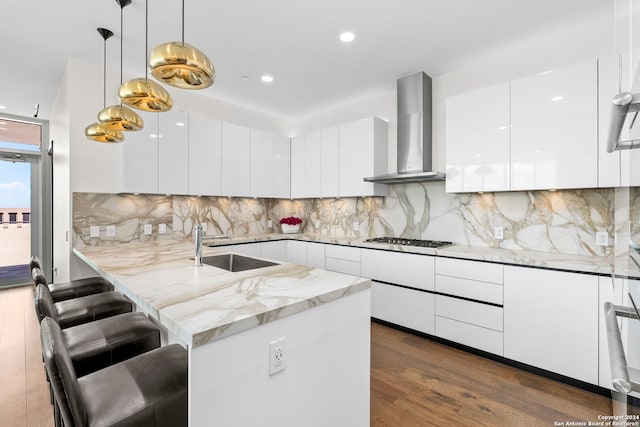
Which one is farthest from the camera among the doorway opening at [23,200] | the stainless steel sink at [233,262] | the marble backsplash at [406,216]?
the doorway opening at [23,200]

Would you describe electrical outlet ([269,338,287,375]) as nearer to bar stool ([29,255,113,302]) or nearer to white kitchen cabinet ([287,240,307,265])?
bar stool ([29,255,113,302])

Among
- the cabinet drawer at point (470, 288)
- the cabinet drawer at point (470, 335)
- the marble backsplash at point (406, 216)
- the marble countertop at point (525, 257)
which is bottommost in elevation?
the cabinet drawer at point (470, 335)

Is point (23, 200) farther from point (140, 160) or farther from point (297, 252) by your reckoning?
point (297, 252)

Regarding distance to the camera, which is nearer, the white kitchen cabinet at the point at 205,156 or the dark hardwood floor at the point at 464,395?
the dark hardwood floor at the point at 464,395

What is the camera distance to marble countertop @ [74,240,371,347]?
3.27 feet

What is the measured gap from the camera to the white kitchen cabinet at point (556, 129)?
7.30 ft

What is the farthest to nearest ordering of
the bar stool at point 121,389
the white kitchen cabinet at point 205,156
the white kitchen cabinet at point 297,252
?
the white kitchen cabinet at point 297,252, the white kitchen cabinet at point 205,156, the bar stool at point 121,389

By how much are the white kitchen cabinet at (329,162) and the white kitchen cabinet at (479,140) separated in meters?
1.48

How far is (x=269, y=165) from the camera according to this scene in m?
4.38

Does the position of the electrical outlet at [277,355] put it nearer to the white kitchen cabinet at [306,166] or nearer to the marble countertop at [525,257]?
the marble countertop at [525,257]

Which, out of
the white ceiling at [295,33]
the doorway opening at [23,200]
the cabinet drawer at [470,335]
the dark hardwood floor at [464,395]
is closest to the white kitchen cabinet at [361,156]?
the white ceiling at [295,33]

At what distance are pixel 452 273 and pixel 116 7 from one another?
3.38 metres

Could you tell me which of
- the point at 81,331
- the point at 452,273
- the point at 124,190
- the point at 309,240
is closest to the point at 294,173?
the point at 309,240

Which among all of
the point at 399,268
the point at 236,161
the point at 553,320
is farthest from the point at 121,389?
the point at 236,161
